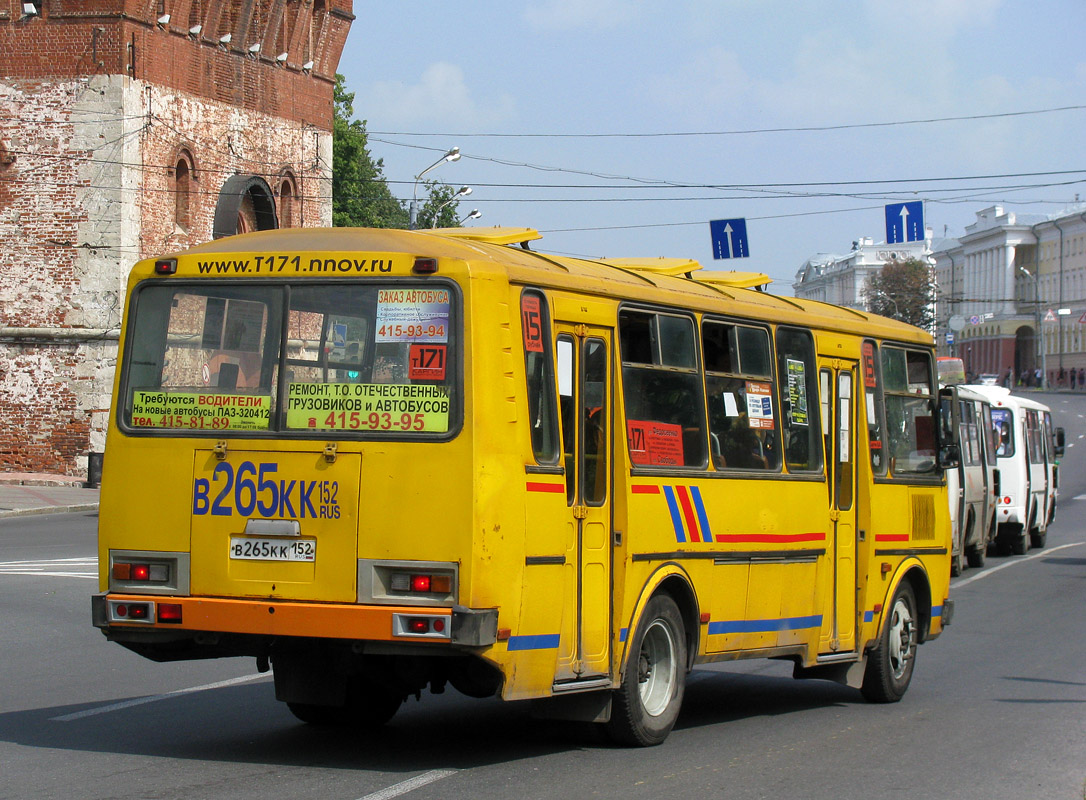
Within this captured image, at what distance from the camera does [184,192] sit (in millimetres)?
37000

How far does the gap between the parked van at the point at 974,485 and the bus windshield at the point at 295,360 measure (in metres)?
15.2

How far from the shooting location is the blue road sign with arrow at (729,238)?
38594 millimetres

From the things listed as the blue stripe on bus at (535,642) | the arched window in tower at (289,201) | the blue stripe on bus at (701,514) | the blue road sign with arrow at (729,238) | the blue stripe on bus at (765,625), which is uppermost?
the arched window in tower at (289,201)

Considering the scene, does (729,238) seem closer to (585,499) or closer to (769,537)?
(769,537)

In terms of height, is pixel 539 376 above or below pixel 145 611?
above

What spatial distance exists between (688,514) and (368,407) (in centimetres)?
231

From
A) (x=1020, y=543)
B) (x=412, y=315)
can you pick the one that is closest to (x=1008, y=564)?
(x=1020, y=543)

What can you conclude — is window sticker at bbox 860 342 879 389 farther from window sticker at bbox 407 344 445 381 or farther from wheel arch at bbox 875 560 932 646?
window sticker at bbox 407 344 445 381

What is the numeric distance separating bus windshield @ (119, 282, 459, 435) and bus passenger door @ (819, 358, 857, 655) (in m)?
4.18

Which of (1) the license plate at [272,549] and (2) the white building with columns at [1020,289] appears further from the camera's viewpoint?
(2) the white building with columns at [1020,289]

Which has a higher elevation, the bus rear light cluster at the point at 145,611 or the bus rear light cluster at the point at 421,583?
the bus rear light cluster at the point at 421,583

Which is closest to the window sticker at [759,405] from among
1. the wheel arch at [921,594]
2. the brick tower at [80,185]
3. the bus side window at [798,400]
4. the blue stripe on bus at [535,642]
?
the bus side window at [798,400]

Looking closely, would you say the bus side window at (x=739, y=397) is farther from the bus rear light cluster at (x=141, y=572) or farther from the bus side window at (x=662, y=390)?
the bus rear light cluster at (x=141, y=572)

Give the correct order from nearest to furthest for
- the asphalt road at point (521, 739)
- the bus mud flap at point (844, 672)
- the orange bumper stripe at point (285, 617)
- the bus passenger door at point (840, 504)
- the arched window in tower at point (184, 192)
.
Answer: the orange bumper stripe at point (285, 617)
the asphalt road at point (521, 739)
the bus passenger door at point (840, 504)
the bus mud flap at point (844, 672)
the arched window in tower at point (184, 192)
